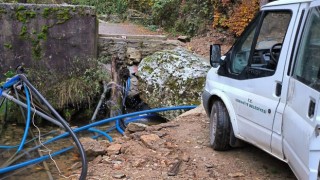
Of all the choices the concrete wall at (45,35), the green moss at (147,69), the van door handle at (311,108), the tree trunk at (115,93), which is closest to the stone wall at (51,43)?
the concrete wall at (45,35)

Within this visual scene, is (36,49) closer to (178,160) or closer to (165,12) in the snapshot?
(165,12)

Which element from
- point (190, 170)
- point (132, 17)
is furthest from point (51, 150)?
point (132, 17)

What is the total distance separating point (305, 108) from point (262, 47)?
5.89 feet

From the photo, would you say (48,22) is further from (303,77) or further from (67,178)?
(303,77)

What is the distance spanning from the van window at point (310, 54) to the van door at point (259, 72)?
14.3 inches

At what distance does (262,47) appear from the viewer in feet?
17.0

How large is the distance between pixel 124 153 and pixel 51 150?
236 centimetres

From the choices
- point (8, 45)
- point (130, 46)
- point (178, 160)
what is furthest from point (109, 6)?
point (178, 160)

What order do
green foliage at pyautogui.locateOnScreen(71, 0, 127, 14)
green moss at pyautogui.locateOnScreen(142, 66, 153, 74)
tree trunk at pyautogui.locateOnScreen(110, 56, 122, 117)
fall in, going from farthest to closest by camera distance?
1. green foliage at pyautogui.locateOnScreen(71, 0, 127, 14)
2. green moss at pyautogui.locateOnScreen(142, 66, 153, 74)
3. tree trunk at pyautogui.locateOnScreen(110, 56, 122, 117)

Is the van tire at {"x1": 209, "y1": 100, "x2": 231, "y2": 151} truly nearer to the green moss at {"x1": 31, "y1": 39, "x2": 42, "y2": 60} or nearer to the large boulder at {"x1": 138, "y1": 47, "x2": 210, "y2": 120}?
the large boulder at {"x1": 138, "y1": 47, "x2": 210, "y2": 120}

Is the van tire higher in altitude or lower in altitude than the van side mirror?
lower

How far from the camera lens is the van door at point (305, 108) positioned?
3.26 m

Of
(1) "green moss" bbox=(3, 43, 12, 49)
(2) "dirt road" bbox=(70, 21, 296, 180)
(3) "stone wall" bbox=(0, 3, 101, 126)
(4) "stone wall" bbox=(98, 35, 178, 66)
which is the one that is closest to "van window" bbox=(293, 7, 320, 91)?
(2) "dirt road" bbox=(70, 21, 296, 180)

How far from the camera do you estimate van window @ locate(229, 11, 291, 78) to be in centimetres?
463
